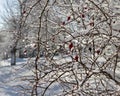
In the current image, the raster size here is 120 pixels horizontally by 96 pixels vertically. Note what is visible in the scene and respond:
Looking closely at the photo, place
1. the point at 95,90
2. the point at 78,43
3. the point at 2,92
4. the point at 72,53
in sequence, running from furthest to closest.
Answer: the point at 2,92
the point at 95,90
the point at 72,53
the point at 78,43

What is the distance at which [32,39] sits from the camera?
3211mm

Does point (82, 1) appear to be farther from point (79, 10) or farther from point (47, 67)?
point (47, 67)

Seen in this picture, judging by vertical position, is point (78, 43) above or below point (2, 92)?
above

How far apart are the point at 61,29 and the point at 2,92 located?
1173 cm

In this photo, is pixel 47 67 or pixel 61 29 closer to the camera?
pixel 61 29

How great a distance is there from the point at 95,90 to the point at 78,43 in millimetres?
589

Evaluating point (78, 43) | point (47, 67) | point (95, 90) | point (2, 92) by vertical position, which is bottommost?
point (2, 92)

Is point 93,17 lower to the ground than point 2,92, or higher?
higher

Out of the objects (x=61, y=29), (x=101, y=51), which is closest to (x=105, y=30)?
(x=101, y=51)

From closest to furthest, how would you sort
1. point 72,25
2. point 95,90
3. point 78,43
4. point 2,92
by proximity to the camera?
point 78,43 < point 95,90 < point 72,25 < point 2,92

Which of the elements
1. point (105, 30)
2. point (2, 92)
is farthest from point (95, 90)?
point (2, 92)

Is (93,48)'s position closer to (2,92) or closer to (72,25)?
(72,25)

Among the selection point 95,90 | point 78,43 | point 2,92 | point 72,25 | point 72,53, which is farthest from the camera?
point 2,92

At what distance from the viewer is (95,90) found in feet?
10.3
